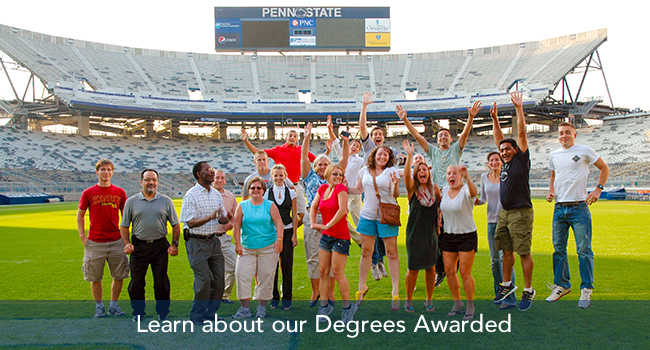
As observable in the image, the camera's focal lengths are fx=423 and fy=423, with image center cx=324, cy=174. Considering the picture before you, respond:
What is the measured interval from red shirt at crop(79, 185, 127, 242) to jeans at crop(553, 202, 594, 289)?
5.51 metres

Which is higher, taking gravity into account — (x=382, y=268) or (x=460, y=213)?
(x=460, y=213)

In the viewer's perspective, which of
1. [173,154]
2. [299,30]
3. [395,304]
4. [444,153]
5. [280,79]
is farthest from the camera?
[280,79]

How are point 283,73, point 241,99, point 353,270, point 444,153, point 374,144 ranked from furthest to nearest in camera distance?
point 283,73
point 241,99
point 353,270
point 374,144
point 444,153

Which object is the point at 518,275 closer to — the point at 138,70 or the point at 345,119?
the point at 345,119

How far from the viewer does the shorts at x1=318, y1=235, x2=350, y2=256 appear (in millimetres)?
5016

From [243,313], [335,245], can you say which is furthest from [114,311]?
[335,245]

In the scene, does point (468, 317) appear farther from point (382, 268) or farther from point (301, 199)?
point (301, 199)

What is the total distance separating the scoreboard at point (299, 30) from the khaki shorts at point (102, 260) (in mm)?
52939

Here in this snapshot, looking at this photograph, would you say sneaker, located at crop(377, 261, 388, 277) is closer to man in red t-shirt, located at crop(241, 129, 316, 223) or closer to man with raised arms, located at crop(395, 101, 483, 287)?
man with raised arms, located at crop(395, 101, 483, 287)

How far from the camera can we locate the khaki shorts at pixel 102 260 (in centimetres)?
510

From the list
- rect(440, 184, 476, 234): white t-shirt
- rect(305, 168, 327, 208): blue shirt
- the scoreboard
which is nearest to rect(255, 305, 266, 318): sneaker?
rect(305, 168, 327, 208): blue shirt

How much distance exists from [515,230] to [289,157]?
3351 millimetres

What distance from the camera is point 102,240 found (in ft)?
17.0

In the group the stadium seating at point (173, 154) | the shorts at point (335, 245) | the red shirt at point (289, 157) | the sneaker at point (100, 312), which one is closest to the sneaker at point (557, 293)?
the shorts at point (335, 245)
